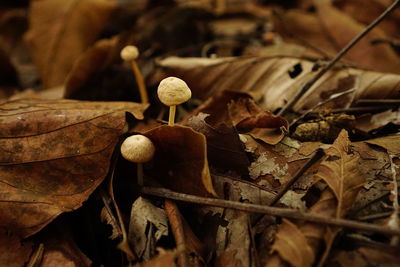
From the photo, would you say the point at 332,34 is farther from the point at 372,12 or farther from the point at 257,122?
the point at 257,122

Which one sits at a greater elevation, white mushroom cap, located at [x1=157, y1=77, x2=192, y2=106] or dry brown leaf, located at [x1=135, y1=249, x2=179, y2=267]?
white mushroom cap, located at [x1=157, y1=77, x2=192, y2=106]

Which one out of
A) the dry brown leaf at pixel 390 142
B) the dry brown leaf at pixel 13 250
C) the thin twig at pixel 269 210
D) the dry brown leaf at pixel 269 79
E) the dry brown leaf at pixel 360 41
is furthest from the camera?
the dry brown leaf at pixel 360 41

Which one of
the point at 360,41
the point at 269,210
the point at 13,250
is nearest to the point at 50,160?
the point at 13,250

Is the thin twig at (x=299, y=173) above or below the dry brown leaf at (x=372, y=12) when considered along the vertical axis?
below

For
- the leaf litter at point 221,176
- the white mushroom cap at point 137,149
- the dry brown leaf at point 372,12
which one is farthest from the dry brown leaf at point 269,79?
the dry brown leaf at point 372,12

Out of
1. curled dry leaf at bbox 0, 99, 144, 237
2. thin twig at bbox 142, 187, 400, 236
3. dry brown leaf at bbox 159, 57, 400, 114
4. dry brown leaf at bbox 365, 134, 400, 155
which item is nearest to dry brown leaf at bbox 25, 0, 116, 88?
dry brown leaf at bbox 159, 57, 400, 114

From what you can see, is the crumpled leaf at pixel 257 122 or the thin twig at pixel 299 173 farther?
Result: the crumpled leaf at pixel 257 122

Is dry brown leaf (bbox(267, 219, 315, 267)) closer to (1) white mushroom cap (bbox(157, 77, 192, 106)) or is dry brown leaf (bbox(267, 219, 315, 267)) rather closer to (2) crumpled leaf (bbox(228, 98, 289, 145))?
(2) crumpled leaf (bbox(228, 98, 289, 145))

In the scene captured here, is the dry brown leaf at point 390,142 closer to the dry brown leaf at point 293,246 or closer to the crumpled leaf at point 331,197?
the crumpled leaf at point 331,197

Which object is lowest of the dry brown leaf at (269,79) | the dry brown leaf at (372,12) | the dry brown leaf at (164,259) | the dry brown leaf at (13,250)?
the dry brown leaf at (13,250)
